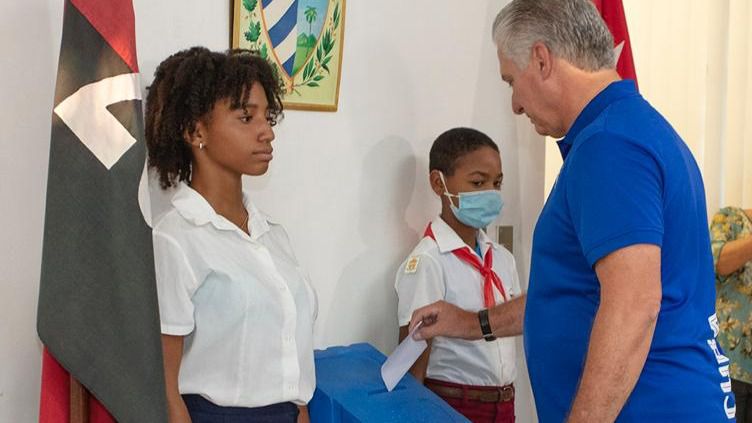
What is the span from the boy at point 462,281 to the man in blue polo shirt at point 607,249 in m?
0.93

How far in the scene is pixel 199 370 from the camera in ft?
6.36

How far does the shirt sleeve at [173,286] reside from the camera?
73.2 inches

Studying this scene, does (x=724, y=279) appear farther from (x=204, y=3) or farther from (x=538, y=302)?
(x=204, y=3)

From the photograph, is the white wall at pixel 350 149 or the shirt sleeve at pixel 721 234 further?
the shirt sleeve at pixel 721 234

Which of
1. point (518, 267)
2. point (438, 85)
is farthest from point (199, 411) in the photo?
point (518, 267)

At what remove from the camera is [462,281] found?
276 centimetres

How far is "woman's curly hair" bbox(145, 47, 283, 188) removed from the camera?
2.00m

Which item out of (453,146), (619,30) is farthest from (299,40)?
(619,30)

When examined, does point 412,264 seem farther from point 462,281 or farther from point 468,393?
point 468,393

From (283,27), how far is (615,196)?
51.0 inches

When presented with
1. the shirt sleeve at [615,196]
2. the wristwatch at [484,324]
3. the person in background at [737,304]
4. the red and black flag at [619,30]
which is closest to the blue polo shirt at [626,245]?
the shirt sleeve at [615,196]

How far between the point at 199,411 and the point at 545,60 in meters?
1.03

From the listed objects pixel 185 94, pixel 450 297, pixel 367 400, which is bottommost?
pixel 367 400

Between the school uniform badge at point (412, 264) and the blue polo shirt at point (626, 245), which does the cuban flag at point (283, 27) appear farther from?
the blue polo shirt at point (626, 245)
